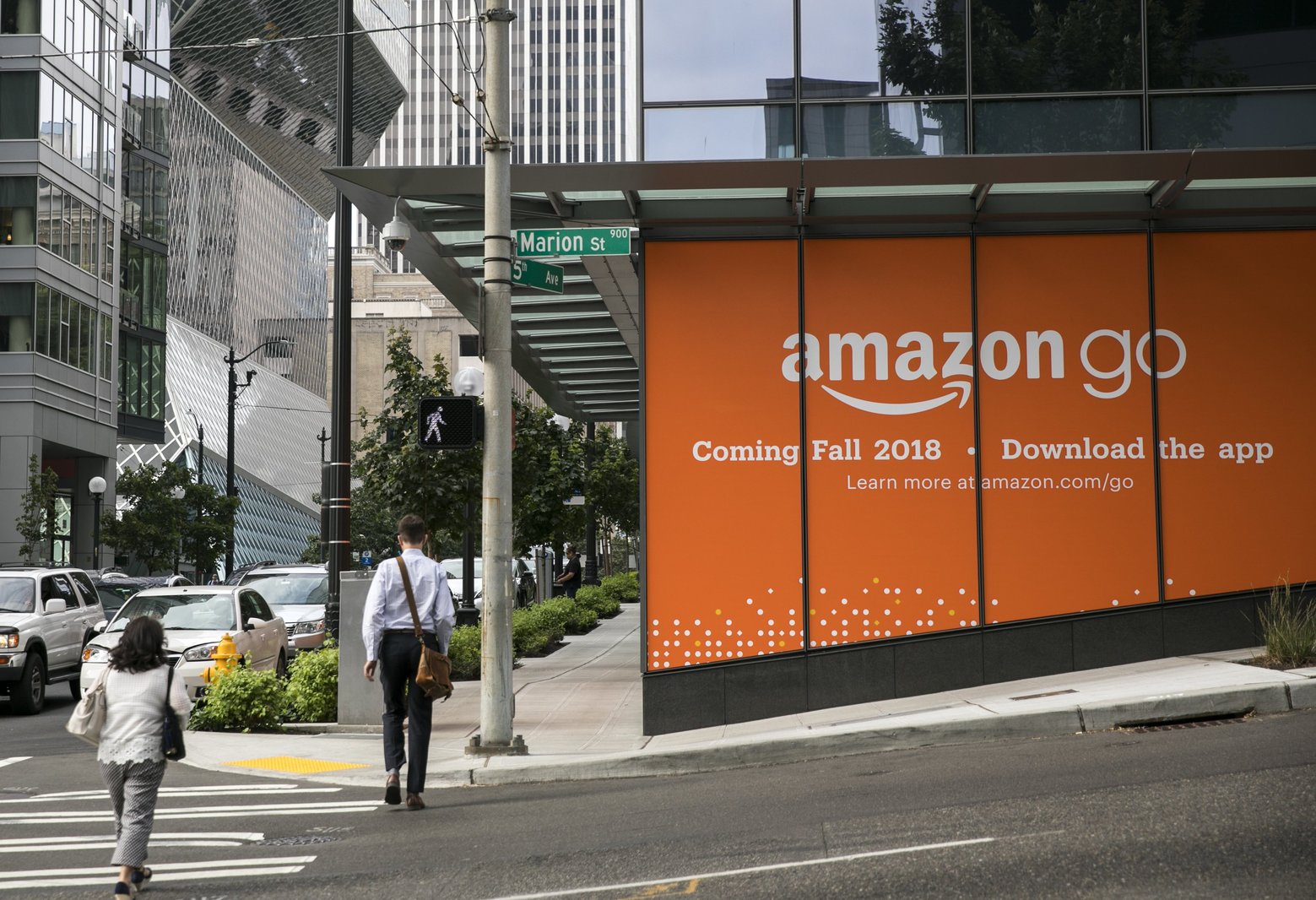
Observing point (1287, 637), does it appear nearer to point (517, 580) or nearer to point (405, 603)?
point (405, 603)

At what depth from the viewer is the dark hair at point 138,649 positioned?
7.27m

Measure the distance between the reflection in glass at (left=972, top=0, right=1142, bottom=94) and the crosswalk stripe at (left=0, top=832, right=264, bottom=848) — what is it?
937cm

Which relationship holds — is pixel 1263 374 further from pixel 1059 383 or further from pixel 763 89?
pixel 763 89

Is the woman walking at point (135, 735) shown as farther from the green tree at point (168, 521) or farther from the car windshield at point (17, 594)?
the green tree at point (168, 521)

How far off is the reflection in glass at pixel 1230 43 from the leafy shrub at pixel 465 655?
11.0 metres

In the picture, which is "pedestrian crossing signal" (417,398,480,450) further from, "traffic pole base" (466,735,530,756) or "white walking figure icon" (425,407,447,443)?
"traffic pole base" (466,735,530,756)

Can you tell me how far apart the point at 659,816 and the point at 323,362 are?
144 meters

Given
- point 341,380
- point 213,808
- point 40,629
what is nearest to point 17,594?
point 40,629

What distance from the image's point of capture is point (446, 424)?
457 inches

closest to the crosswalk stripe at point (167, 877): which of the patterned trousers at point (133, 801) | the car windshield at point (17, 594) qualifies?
the patterned trousers at point (133, 801)

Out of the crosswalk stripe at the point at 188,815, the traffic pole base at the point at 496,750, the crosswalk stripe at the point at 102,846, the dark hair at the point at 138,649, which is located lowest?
the crosswalk stripe at the point at 188,815

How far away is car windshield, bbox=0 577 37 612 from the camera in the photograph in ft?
60.8

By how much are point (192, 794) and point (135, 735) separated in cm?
385

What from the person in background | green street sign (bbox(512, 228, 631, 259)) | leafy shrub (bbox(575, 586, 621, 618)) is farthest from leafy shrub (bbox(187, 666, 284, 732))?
the person in background
